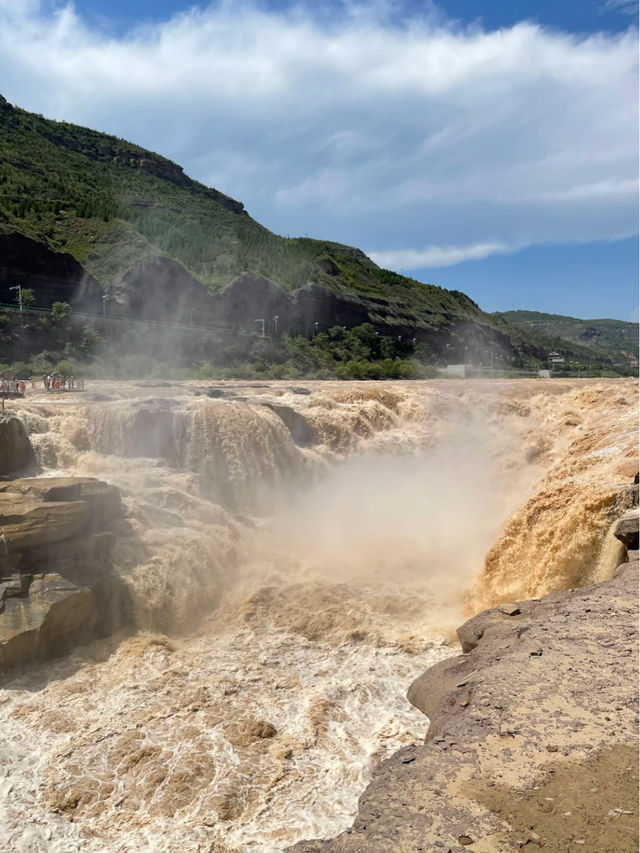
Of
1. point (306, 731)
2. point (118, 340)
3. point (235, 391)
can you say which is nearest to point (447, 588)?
point (306, 731)

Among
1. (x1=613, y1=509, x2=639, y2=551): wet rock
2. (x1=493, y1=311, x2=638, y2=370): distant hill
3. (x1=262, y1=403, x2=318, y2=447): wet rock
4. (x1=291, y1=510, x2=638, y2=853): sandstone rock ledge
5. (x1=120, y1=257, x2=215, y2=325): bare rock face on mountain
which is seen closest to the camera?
(x1=291, y1=510, x2=638, y2=853): sandstone rock ledge

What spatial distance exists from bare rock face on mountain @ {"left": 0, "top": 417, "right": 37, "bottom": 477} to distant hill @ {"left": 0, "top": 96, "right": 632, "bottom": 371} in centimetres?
1718

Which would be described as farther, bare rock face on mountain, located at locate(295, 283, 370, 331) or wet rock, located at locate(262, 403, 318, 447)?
bare rock face on mountain, located at locate(295, 283, 370, 331)

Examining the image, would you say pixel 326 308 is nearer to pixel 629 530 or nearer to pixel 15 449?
pixel 15 449

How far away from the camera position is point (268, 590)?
11.1 meters

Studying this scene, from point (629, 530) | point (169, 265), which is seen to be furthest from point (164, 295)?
point (629, 530)

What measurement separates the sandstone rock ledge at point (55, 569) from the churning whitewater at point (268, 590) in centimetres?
31

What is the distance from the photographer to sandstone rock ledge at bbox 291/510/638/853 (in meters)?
4.15

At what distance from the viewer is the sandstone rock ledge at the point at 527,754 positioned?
415 cm

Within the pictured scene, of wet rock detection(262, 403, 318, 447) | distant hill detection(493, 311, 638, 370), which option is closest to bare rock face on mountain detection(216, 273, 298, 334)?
wet rock detection(262, 403, 318, 447)

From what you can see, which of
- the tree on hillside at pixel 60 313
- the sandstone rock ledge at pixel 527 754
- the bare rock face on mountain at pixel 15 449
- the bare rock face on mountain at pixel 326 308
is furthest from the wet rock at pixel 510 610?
the bare rock face on mountain at pixel 326 308

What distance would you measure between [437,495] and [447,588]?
6269 mm

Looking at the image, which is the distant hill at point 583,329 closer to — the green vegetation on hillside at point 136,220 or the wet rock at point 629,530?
the green vegetation on hillside at point 136,220

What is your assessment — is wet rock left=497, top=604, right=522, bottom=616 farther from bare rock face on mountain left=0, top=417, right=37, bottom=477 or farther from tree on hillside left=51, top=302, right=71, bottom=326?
tree on hillside left=51, top=302, right=71, bottom=326
